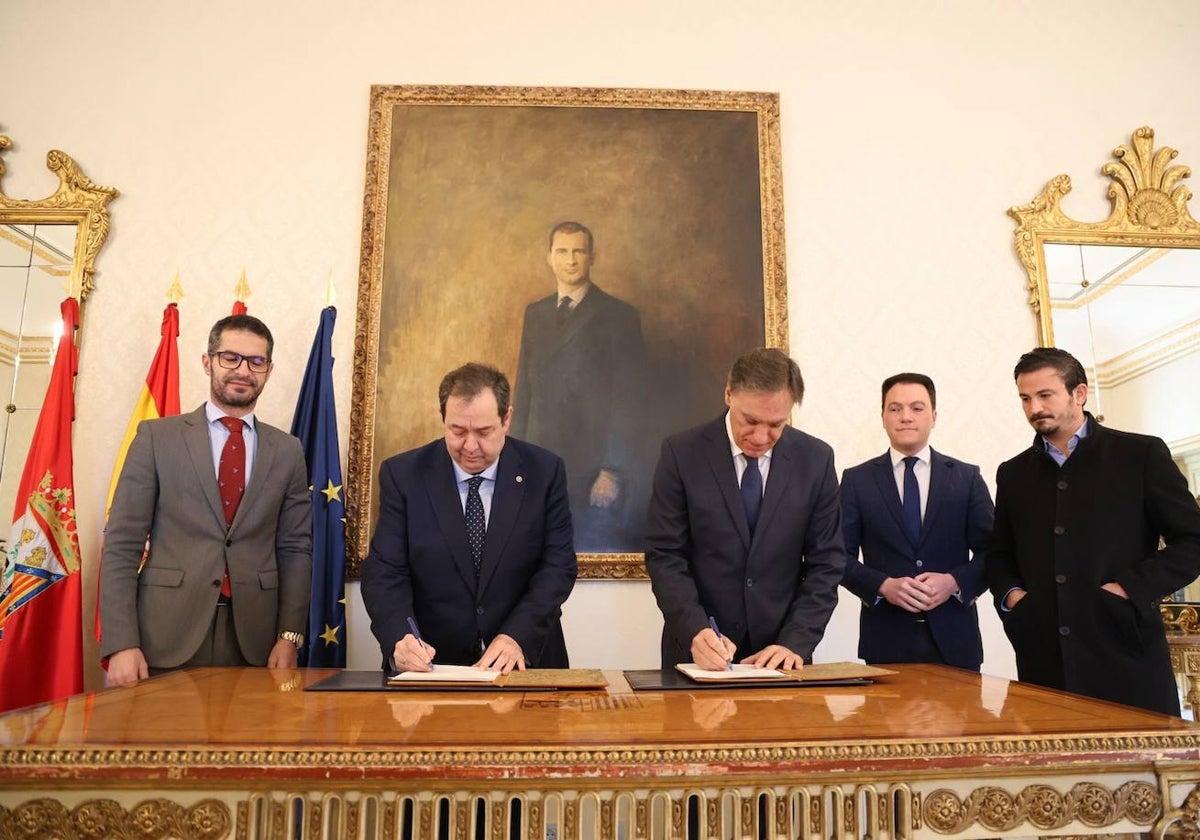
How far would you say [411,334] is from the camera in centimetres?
425

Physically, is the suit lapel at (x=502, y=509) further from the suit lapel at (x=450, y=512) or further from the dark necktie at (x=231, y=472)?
the dark necktie at (x=231, y=472)

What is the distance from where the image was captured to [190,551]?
9.19ft

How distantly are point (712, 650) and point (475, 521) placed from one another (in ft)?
Result: 2.84

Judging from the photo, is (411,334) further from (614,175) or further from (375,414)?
(614,175)

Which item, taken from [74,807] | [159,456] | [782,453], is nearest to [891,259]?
[782,453]

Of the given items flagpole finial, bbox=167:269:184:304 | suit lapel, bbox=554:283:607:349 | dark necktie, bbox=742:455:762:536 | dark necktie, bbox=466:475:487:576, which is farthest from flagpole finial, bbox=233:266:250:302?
dark necktie, bbox=742:455:762:536

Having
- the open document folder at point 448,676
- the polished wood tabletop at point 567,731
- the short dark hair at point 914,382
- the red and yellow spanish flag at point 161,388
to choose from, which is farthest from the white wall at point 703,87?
the polished wood tabletop at point 567,731

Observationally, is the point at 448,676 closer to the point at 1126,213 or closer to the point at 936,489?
the point at 936,489

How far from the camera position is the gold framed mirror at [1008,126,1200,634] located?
4441 mm

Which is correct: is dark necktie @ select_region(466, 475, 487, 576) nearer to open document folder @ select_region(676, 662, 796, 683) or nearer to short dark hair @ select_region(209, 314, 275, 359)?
open document folder @ select_region(676, 662, 796, 683)

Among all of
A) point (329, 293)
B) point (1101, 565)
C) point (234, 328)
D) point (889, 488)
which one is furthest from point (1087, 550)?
point (329, 293)

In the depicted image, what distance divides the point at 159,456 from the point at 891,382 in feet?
8.92

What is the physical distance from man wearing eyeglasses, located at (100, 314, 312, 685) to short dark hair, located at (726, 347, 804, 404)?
5.45 ft

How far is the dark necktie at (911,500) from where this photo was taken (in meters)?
3.09
